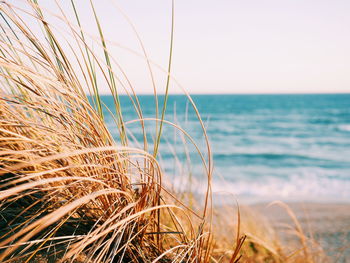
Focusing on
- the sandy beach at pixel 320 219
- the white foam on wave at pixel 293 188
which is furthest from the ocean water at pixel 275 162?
the sandy beach at pixel 320 219

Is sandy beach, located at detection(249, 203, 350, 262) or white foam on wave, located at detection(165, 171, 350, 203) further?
white foam on wave, located at detection(165, 171, 350, 203)

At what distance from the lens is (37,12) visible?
931 mm

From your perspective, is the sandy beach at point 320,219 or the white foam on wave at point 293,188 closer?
the sandy beach at point 320,219

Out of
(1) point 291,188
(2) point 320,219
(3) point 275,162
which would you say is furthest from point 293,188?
(3) point 275,162

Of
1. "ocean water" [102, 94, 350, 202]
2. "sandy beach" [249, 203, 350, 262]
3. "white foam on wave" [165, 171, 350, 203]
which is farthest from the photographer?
"ocean water" [102, 94, 350, 202]

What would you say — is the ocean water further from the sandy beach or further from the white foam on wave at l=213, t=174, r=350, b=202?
the sandy beach

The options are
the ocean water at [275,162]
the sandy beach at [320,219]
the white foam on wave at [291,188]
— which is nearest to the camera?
the sandy beach at [320,219]

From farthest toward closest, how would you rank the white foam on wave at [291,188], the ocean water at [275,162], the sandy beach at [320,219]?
the ocean water at [275,162], the white foam on wave at [291,188], the sandy beach at [320,219]

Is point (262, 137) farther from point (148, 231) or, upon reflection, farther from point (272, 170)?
point (148, 231)

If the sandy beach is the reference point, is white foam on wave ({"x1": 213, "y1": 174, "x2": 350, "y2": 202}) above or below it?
below

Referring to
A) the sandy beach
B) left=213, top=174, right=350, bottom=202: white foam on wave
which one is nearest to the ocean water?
left=213, top=174, right=350, bottom=202: white foam on wave

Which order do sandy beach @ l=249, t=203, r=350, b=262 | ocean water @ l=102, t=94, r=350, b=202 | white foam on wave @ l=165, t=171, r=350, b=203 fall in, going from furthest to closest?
ocean water @ l=102, t=94, r=350, b=202 < white foam on wave @ l=165, t=171, r=350, b=203 < sandy beach @ l=249, t=203, r=350, b=262

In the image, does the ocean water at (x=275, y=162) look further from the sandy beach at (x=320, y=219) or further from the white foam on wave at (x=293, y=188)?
the sandy beach at (x=320, y=219)

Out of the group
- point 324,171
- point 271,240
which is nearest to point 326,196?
point 324,171
